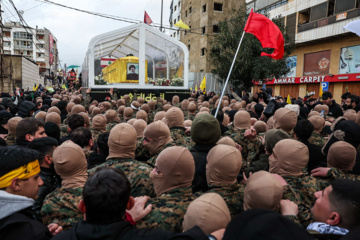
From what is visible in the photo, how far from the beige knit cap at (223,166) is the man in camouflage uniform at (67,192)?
1104mm

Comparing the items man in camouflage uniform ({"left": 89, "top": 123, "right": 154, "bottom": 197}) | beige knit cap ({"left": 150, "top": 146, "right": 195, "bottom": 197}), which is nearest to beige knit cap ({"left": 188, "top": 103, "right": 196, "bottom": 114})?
man in camouflage uniform ({"left": 89, "top": 123, "right": 154, "bottom": 197})

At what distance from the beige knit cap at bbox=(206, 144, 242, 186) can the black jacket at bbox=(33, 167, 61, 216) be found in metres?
1.49

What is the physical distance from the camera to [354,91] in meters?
18.6

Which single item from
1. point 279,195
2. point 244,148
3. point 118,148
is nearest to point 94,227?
point 279,195

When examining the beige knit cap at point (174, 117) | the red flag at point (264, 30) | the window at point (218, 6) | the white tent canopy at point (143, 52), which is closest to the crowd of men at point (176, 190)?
the beige knit cap at point (174, 117)

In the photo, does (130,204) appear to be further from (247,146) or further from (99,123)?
(99,123)

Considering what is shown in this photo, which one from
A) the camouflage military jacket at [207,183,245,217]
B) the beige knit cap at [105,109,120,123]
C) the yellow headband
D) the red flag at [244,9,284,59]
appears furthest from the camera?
the red flag at [244,9,284,59]

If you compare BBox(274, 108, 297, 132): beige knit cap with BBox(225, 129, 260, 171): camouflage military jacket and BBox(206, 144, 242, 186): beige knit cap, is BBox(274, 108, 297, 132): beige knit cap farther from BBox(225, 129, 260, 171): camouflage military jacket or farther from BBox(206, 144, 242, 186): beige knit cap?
BBox(206, 144, 242, 186): beige knit cap

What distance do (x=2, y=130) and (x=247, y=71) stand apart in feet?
41.7

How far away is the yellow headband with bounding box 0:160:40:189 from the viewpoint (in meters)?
1.68

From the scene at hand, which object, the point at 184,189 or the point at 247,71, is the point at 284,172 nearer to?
the point at 184,189

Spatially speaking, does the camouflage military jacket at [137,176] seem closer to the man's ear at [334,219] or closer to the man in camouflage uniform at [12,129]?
the man's ear at [334,219]

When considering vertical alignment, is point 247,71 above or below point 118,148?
above

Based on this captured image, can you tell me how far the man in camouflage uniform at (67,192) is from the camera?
1.94 m
